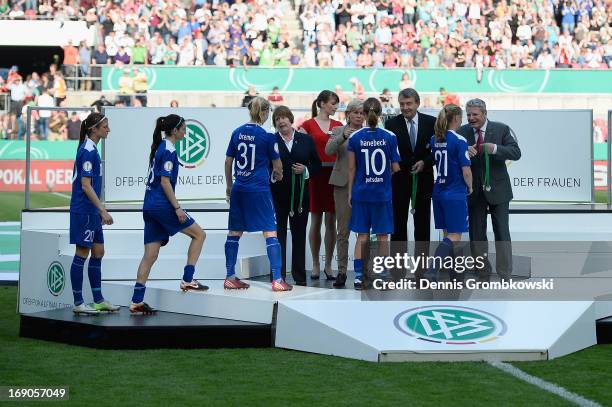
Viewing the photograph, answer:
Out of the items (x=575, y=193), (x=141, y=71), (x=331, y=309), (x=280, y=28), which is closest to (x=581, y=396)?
(x=331, y=309)

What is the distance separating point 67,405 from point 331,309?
2.78 metres

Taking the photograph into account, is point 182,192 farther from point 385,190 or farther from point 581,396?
point 581,396

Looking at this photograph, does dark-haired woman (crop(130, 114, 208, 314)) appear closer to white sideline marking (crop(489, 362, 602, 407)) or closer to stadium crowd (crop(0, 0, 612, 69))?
white sideline marking (crop(489, 362, 602, 407))

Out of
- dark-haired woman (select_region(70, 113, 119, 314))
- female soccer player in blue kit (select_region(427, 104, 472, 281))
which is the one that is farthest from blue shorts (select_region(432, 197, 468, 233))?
dark-haired woman (select_region(70, 113, 119, 314))

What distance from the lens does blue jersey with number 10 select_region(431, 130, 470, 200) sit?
10.4 meters

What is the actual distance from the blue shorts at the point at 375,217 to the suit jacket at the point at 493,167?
1404 millimetres

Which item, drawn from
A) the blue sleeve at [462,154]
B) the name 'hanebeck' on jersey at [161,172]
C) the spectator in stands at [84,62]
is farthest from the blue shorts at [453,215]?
the spectator in stands at [84,62]

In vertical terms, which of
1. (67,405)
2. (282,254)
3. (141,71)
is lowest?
(67,405)

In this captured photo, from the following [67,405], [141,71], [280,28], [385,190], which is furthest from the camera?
[280,28]

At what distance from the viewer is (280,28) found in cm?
3191

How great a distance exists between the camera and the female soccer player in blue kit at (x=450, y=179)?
10.4 metres

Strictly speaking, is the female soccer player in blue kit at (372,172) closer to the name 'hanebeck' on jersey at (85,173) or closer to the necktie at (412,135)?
the necktie at (412,135)

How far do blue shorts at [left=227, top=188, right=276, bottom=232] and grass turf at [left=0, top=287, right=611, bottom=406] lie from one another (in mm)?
1272

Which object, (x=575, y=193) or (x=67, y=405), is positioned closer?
(x=67, y=405)
